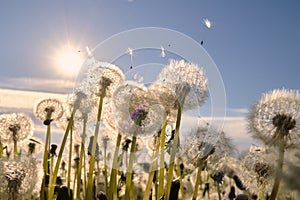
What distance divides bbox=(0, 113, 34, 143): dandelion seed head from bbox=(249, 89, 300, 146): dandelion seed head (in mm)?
2608

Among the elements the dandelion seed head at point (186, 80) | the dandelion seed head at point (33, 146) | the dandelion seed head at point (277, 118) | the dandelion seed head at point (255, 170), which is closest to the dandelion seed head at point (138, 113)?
the dandelion seed head at point (186, 80)

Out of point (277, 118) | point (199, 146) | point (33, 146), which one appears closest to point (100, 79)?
point (199, 146)

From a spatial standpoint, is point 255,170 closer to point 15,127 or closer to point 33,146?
point 15,127

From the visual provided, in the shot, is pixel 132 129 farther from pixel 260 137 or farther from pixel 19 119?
pixel 19 119

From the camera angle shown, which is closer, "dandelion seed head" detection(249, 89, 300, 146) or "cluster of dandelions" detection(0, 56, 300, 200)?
"dandelion seed head" detection(249, 89, 300, 146)

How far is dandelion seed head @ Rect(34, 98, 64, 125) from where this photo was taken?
13.9 ft

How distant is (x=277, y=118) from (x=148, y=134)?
134 cm

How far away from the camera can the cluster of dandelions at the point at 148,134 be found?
2.32 m

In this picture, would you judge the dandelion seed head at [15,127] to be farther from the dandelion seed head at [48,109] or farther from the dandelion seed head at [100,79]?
the dandelion seed head at [100,79]

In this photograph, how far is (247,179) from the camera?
2789mm

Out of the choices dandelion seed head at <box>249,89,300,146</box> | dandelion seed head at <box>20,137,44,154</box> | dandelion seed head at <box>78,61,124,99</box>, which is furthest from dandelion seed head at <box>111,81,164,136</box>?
dandelion seed head at <box>20,137,44,154</box>

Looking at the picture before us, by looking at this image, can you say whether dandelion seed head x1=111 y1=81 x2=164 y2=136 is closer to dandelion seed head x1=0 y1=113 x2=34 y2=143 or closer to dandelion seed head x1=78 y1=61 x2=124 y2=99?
dandelion seed head x1=78 y1=61 x2=124 y2=99

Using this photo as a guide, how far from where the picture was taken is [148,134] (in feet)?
10.9

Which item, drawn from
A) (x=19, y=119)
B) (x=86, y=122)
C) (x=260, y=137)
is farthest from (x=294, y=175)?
(x=19, y=119)
